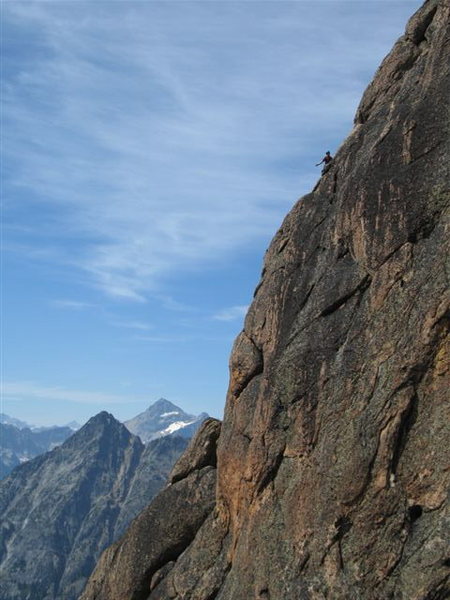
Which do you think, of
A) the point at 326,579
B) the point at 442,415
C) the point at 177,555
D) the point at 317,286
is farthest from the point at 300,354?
the point at 177,555

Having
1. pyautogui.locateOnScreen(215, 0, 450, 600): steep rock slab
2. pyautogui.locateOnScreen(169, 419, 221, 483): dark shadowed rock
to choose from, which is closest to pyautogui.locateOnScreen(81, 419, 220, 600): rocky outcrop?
pyautogui.locateOnScreen(169, 419, 221, 483): dark shadowed rock

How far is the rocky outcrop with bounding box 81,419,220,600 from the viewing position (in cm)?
4441

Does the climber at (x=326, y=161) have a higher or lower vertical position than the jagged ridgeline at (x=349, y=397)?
higher

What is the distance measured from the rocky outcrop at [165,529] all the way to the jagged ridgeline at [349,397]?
0.52ft

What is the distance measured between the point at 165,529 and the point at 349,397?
62.2ft

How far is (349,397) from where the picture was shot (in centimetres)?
3334

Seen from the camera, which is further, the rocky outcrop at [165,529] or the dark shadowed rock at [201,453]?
the dark shadowed rock at [201,453]

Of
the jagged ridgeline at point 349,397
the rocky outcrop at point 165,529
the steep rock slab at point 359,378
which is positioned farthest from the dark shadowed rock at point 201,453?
the steep rock slab at point 359,378

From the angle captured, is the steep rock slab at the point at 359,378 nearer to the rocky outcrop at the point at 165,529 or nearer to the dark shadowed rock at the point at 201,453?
the rocky outcrop at the point at 165,529

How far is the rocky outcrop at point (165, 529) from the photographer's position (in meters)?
44.4

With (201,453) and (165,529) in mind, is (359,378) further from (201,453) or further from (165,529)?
(165,529)

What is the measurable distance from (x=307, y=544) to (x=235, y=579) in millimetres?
6207

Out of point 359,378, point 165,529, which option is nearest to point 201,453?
point 165,529

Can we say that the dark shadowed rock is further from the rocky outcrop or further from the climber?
the climber
